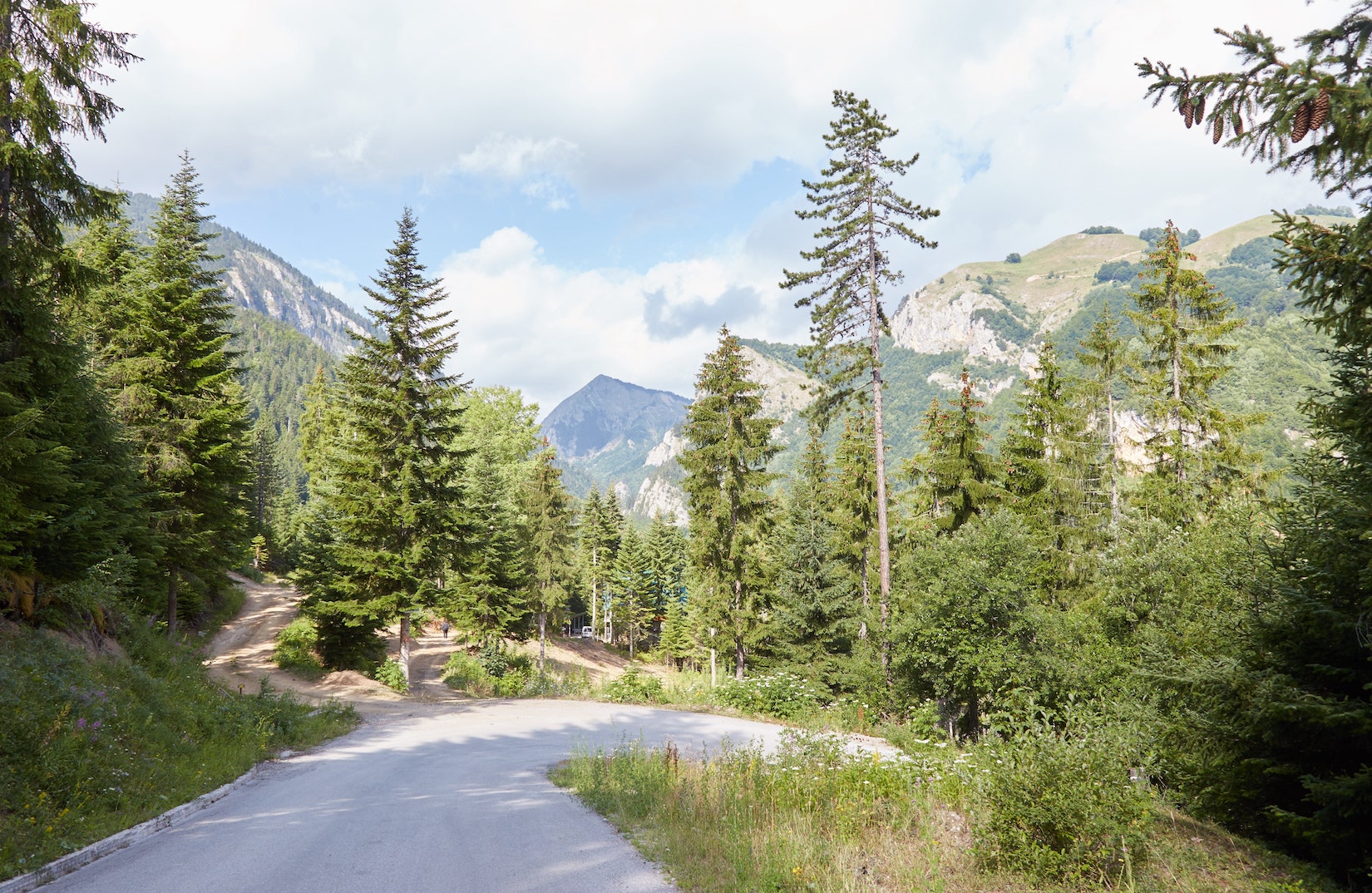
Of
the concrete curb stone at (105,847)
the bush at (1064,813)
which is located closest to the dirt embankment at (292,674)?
the concrete curb stone at (105,847)

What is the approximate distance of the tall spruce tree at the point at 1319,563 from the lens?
5.04 m

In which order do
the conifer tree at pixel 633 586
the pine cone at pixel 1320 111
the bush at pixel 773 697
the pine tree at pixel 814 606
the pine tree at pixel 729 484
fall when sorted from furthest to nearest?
the conifer tree at pixel 633 586 → the pine tree at pixel 729 484 → the pine tree at pixel 814 606 → the bush at pixel 773 697 → the pine cone at pixel 1320 111

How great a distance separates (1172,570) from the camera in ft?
56.7

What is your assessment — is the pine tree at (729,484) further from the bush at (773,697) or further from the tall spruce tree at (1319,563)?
the tall spruce tree at (1319,563)

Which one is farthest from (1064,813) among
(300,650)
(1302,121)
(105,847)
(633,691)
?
(300,650)

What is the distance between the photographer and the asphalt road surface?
20.1 feet

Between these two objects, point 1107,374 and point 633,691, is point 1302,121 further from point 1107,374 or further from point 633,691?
point 1107,374

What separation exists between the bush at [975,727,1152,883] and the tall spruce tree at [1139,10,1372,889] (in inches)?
63.9

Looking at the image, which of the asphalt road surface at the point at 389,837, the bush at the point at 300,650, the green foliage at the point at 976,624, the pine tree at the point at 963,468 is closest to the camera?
the asphalt road surface at the point at 389,837

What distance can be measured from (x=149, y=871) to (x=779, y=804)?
6.62 meters

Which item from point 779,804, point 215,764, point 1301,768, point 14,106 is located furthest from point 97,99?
point 1301,768

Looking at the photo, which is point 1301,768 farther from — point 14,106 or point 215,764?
point 14,106

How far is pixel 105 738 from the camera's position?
30.4ft

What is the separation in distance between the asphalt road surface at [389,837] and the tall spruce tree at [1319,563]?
6.27 metres
